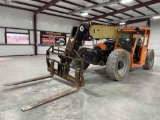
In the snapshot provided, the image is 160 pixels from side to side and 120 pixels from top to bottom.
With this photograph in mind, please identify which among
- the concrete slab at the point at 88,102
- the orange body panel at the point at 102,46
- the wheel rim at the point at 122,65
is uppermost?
the orange body panel at the point at 102,46

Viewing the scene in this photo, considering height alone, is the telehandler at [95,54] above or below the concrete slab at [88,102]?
above

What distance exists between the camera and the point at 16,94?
301 centimetres

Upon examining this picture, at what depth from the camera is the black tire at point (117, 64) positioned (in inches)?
154

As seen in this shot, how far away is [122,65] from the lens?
4.33m

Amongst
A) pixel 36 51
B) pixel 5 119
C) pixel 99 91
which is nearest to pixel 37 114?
pixel 5 119

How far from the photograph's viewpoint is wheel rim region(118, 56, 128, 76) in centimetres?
424

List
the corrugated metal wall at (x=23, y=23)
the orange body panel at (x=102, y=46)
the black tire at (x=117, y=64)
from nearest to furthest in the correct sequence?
the black tire at (x=117, y=64)
the orange body panel at (x=102, y=46)
the corrugated metal wall at (x=23, y=23)

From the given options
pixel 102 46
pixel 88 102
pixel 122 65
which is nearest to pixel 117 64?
pixel 122 65

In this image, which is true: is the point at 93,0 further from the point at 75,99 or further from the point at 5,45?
the point at 75,99

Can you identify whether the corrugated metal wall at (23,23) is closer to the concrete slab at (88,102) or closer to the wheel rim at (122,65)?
the concrete slab at (88,102)

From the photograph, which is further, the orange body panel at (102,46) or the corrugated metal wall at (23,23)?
the corrugated metal wall at (23,23)

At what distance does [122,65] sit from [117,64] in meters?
0.43

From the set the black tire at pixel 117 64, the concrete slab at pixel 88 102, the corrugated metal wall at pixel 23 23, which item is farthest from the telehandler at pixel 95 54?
the corrugated metal wall at pixel 23 23

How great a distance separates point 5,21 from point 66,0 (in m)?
5.34
